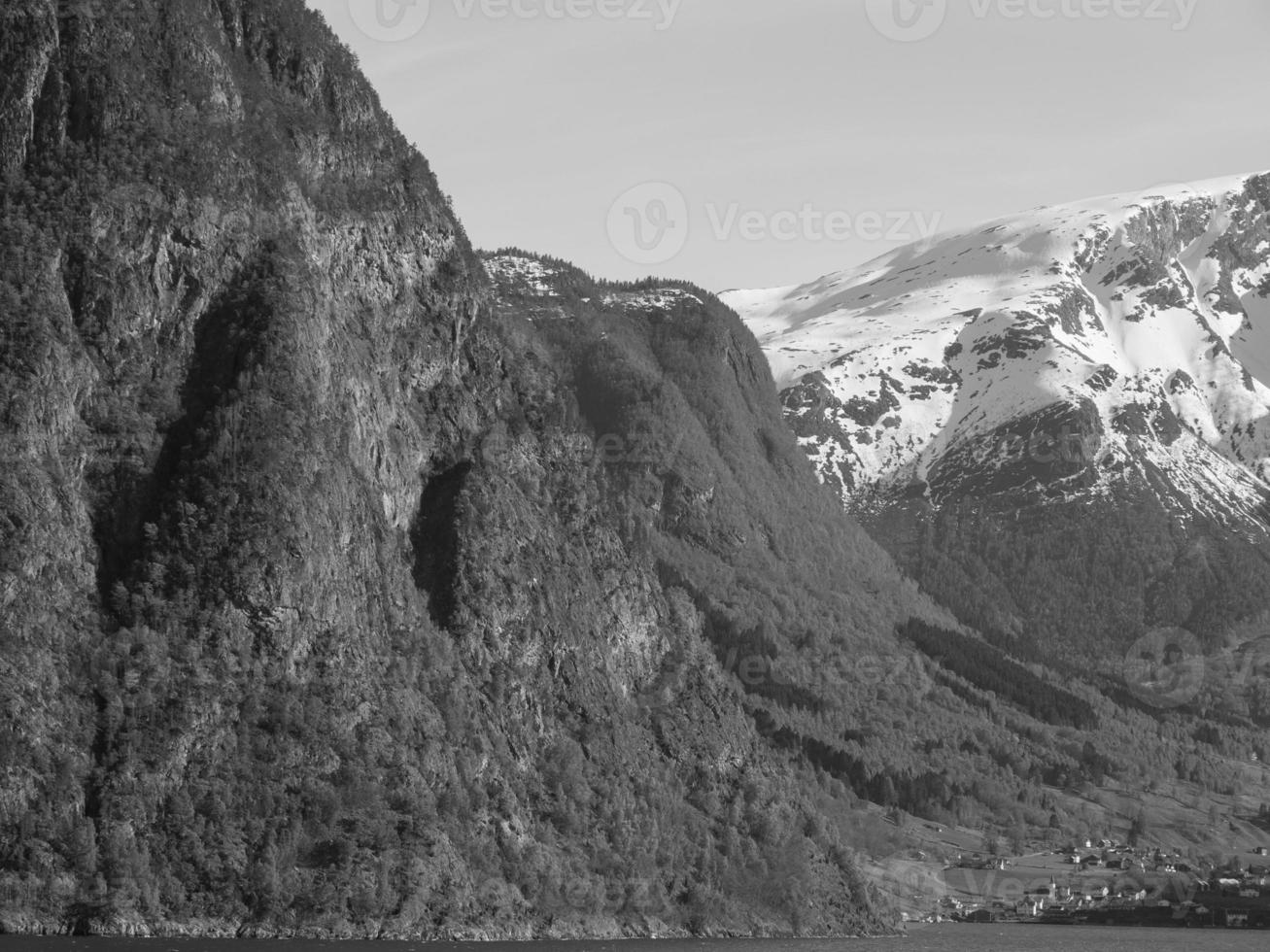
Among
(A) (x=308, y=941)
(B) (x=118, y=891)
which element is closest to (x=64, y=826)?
(B) (x=118, y=891)

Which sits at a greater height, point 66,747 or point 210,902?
point 66,747

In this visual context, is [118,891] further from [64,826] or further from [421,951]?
[421,951]

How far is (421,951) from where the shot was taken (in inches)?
7751

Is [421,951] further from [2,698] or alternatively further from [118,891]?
[2,698]

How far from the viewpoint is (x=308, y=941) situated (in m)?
200

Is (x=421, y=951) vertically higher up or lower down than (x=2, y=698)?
lower down

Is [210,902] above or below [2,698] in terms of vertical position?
below

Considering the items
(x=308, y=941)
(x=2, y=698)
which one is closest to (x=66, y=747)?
(x=2, y=698)

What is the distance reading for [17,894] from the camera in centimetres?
18900

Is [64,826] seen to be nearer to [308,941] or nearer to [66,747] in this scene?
[66,747]

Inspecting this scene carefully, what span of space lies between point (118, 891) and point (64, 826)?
653 cm

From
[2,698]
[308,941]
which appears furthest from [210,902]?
[2,698]

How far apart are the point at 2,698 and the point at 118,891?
693 inches

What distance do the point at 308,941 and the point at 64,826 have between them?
67.6 feet
